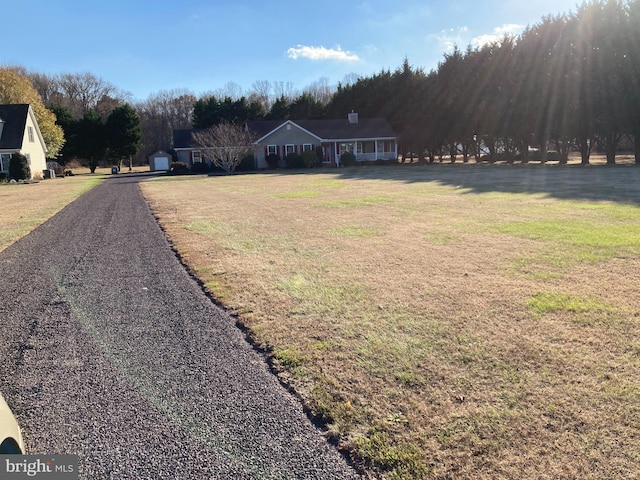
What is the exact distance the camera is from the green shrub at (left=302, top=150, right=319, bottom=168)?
44.1 meters

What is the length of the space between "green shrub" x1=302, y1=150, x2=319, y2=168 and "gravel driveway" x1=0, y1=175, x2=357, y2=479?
38.6 meters

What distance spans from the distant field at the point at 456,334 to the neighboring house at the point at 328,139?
1459 inches

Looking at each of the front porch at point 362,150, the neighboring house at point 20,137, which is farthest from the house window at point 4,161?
the front porch at point 362,150

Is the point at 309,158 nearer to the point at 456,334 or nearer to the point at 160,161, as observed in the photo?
the point at 160,161

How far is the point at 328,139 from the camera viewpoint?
1812 inches

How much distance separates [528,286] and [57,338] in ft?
17.7

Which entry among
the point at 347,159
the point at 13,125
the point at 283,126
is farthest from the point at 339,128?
the point at 13,125

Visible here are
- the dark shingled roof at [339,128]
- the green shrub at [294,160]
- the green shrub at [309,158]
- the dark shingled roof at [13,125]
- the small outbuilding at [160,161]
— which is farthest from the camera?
the small outbuilding at [160,161]

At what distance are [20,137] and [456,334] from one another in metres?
43.0

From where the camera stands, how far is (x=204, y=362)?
380cm

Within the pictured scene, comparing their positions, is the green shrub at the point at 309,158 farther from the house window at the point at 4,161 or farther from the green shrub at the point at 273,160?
the house window at the point at 4,161

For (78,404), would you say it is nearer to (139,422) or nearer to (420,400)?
(139,422)

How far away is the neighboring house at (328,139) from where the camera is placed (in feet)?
150

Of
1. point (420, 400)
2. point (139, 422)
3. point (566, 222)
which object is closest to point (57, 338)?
point (139, 422)
